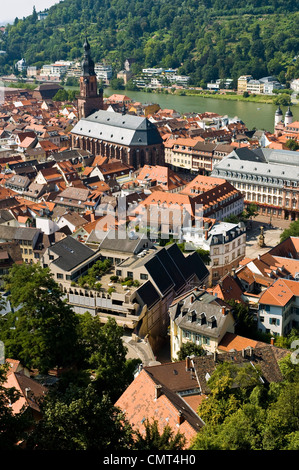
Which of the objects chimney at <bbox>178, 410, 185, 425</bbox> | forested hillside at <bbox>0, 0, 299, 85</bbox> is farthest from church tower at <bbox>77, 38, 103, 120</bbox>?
chimney at <bbox>178, 410, 185, 425</bbox>

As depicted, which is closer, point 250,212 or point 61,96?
point 250,212

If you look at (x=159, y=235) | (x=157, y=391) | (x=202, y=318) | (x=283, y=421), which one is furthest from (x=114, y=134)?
(x=283, y=421)

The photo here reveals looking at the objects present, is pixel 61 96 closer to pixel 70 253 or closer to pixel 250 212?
pixel 250 212

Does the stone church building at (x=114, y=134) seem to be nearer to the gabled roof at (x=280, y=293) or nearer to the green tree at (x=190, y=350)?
the gabled roof at (x=280, y=293)

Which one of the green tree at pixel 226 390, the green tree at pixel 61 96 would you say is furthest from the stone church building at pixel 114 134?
the green tree at pixel 226 390
